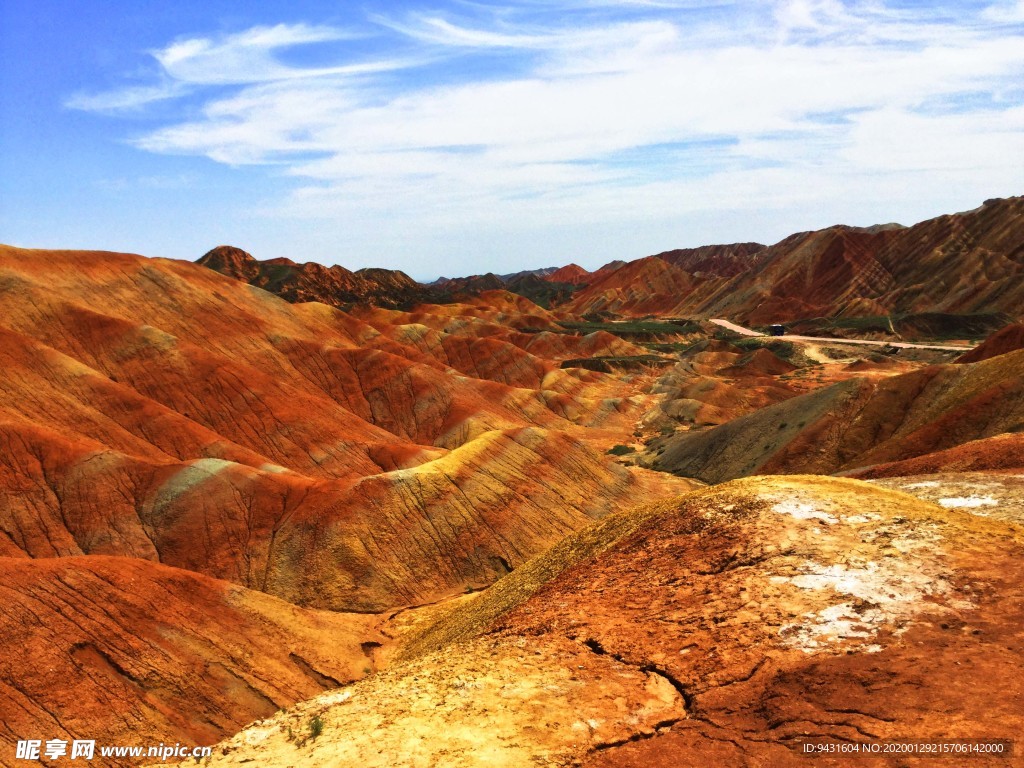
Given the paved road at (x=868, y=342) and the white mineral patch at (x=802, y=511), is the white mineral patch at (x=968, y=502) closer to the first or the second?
the white mineral patch at (x=802, y=511)

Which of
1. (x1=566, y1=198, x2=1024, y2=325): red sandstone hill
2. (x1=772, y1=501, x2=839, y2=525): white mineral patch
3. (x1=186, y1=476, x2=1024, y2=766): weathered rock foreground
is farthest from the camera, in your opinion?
(x1=566, y1=198, x2=1024, y2=325): red sandstone hill

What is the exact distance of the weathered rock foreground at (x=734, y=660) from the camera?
10.2 m

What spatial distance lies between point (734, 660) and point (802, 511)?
6619mm

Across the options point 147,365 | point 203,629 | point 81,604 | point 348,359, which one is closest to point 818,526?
point 203,629

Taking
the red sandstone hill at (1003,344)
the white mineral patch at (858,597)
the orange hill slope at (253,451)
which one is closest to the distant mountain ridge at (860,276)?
the red sandstone hill at (1003,344)

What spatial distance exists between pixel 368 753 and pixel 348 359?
2969 inches

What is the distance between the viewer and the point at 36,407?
51.3 metres

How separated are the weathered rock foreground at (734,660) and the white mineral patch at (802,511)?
0.07 m

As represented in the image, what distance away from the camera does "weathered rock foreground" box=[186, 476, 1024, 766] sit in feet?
33.6

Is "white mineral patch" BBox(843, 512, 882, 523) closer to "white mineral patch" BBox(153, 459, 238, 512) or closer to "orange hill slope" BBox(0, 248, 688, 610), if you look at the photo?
"orange hill slope" BBox(0, 248, 688, 610)

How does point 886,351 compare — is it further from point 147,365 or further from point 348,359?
point 147,365

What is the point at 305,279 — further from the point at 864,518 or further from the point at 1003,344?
the point at 864,518

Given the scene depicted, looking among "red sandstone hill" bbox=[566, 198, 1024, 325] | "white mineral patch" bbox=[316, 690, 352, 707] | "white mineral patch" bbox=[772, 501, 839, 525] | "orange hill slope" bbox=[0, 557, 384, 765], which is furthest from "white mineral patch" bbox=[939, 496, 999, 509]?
"red sandstone hill" bbox=[566, 198, 1024, 325]

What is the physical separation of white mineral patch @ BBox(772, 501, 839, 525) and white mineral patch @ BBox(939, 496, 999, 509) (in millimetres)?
6296
